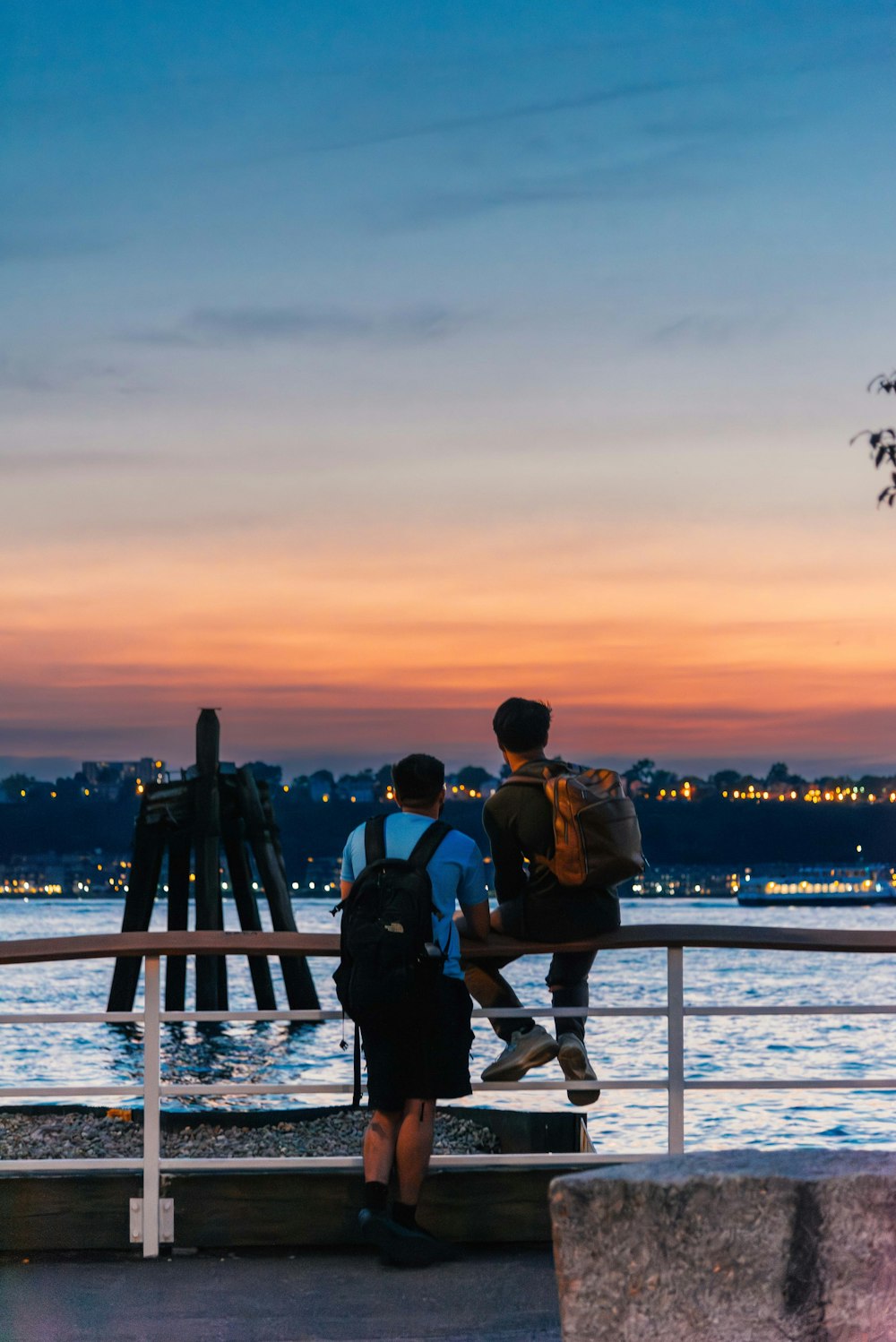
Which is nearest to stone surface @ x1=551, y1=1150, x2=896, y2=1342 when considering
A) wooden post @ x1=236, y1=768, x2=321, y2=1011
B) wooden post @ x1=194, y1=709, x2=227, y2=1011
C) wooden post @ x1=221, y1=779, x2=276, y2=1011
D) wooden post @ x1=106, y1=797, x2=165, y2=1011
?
wooden post @ x1=194, y1=709, x2=227, y2=1011

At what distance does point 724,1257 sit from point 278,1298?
6.77 ft

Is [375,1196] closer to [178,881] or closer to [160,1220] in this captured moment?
[160,1220]

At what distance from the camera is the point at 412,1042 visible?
4.81 metres

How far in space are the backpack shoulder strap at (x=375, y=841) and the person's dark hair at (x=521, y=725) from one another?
601 mm

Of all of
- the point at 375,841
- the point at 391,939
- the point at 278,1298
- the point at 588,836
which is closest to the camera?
the point at 278,1298

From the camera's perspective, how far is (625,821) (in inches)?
203

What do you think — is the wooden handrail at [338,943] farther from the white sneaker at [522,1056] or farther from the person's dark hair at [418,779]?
the person's dark hair at [418,779]

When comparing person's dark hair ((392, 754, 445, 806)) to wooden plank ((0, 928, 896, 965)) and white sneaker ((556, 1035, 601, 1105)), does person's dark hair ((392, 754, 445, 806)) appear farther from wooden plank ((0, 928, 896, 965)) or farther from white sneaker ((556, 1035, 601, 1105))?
white sneaker ((556, 1035, 601, 1105))

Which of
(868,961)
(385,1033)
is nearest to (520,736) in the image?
(385,1033)

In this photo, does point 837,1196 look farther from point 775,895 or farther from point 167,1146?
point 775,895

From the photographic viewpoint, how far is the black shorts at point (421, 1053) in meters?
4.79

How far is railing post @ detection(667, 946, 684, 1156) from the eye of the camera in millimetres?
4973

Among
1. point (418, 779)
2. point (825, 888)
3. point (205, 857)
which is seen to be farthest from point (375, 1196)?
point (825, 888)

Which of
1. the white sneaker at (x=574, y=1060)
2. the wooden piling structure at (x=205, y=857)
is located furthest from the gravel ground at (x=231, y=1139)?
the wooden piling structure at (x=205, y=857)
